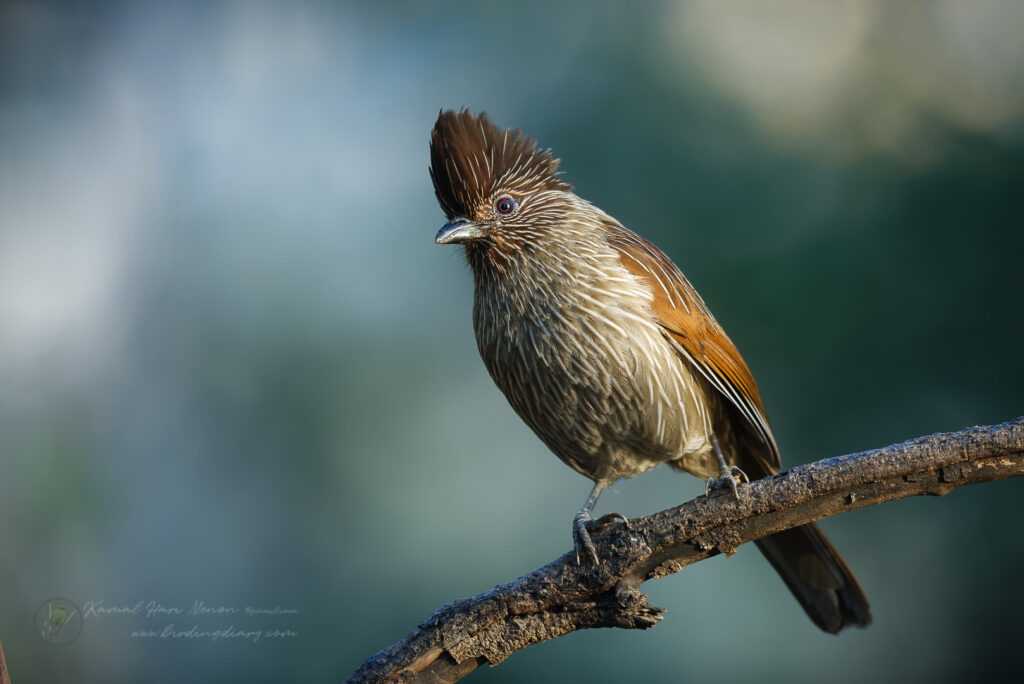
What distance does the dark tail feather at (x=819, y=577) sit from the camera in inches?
116

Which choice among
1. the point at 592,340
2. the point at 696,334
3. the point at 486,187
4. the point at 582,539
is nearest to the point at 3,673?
the point at 582,539

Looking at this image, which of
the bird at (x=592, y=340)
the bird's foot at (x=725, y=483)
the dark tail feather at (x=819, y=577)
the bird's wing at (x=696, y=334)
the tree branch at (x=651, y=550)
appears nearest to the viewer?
the tree branch at (x=651, y=550)

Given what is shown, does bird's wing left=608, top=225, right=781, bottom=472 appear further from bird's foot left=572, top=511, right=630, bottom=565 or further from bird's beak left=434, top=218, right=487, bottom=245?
bird's foot left=572, top=511, right=630, bottom=565

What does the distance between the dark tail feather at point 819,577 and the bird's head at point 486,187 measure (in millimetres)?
1443

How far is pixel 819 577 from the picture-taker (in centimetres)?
297

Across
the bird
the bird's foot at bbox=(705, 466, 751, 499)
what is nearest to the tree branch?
the bird's foot at bbox=(705, 466, 751, 499)

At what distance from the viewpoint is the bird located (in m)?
2.64

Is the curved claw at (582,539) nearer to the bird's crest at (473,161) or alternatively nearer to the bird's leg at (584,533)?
the bird's leg at (584,533)

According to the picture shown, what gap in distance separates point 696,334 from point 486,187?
87cm

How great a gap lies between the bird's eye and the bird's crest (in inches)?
1.8

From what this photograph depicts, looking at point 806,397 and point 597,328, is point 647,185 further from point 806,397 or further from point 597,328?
point 597,328

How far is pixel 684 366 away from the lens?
277 centimetres

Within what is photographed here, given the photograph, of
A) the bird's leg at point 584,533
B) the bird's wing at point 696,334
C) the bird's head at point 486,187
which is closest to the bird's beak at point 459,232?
the bird's head at point 486,187

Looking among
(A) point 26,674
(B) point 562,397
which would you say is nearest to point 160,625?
(A) point 26,674
